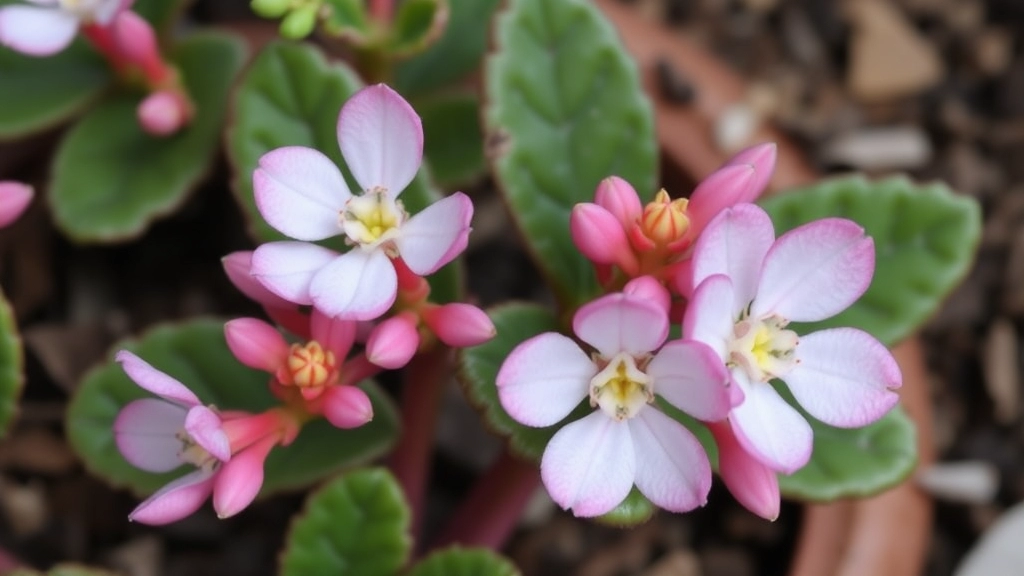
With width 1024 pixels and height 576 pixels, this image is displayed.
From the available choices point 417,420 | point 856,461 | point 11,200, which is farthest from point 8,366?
point 856,461

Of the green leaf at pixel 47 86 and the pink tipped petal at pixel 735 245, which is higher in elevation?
the pink tipped petal at pixel 735 245

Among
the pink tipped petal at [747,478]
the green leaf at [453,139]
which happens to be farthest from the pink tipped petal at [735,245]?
the green leaf at [453,139]

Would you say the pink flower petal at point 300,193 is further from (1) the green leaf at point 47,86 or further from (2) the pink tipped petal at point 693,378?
(1) the green leaf at point 47,86

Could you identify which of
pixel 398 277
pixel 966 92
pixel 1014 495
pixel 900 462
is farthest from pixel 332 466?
pixel 966 92

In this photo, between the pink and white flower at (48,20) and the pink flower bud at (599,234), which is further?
the pink and white flower at (48,20)

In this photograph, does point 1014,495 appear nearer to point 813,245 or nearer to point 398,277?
point 813,245

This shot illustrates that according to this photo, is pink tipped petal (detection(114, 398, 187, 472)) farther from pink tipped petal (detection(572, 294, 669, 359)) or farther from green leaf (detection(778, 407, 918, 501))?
green leaf (detection(778, 407, 918, 501))

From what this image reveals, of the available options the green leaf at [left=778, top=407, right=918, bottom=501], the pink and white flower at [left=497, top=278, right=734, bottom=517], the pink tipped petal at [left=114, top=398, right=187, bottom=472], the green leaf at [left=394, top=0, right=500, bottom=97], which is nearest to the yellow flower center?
the pink and white flower at [left=497, top=278, right=734, bottom=517]
